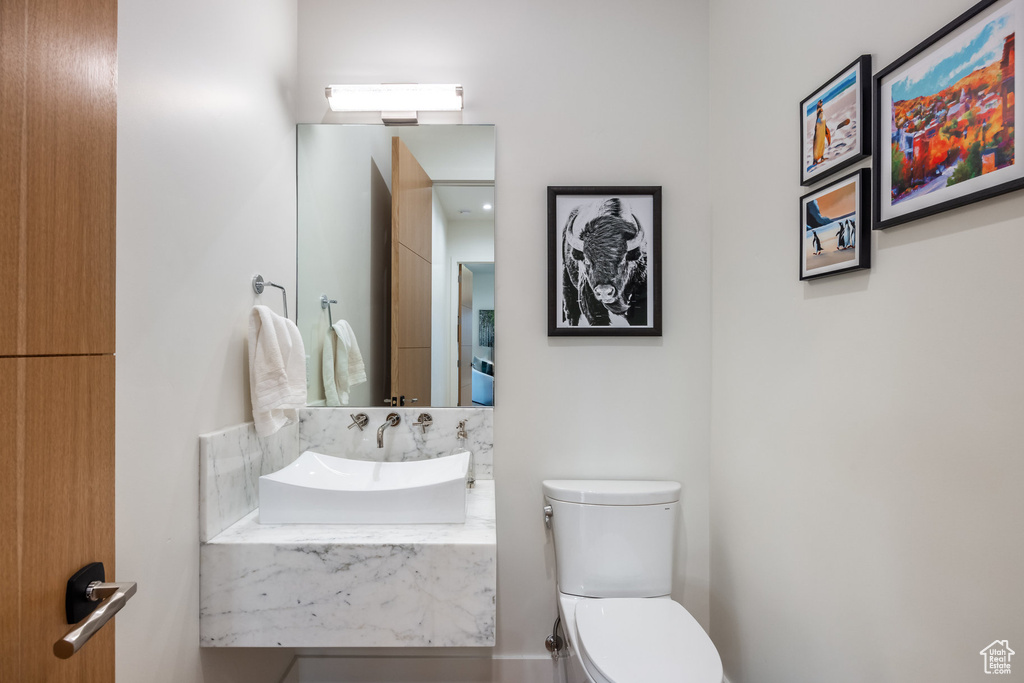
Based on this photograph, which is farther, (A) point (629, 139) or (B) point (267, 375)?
(A) point (629, 139)

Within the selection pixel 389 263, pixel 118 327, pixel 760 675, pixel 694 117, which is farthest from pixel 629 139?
pixel 760 675

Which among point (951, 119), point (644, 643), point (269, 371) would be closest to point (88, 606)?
point (269, 371)

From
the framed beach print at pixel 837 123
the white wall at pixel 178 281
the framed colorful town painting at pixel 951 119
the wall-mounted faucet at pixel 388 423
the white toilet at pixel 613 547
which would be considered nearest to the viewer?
the framed colorful town painting at pixel 951 119

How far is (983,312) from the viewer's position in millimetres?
870

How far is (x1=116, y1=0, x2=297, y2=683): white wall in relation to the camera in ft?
3.39

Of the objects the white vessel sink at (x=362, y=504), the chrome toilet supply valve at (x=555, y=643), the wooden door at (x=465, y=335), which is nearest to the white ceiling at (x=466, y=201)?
the wooden door at (x=465, y=335)

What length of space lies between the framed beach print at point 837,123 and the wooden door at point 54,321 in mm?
1371

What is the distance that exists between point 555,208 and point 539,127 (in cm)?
30

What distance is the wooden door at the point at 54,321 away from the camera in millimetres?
542

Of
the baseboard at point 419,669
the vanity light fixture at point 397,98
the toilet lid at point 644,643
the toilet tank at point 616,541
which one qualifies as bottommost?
the baseboard at point 419,669

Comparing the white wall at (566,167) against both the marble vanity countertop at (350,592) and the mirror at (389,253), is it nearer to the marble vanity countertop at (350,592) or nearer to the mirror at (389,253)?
the mirror at (389,253)

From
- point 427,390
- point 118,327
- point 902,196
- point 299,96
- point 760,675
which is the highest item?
point 299,96

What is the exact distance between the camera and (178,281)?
1188 millimetres

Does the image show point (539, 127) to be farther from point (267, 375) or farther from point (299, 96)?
point (267, 375)
